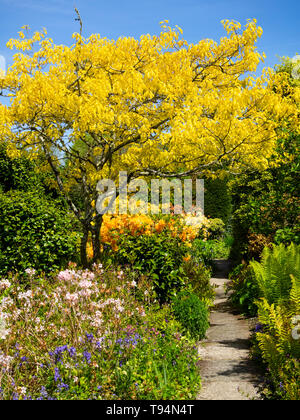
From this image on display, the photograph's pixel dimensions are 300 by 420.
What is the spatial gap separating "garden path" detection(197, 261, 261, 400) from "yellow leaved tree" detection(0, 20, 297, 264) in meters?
3.16

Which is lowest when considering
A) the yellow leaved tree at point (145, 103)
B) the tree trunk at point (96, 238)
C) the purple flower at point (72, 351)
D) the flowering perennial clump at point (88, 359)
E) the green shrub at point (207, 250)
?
the green shrub at point (207, 250)

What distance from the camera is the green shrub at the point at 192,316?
616 cm

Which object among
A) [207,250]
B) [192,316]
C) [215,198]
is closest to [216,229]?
[215,198]

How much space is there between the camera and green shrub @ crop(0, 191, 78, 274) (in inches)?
292

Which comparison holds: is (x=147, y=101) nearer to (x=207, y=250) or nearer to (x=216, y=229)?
(x=207, y=250)

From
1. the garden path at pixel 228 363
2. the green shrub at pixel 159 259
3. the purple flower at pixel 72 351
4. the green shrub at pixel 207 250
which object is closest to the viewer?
the purple flower at pixel 72 351

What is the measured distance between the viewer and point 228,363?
5117mm

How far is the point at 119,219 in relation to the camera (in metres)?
8.20

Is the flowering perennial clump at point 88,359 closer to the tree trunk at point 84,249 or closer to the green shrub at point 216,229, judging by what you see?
the tree trunk at point 84,249

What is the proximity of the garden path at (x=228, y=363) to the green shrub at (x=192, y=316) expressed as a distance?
20cm

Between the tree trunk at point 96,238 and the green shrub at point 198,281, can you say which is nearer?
the green shrub at point 198,281

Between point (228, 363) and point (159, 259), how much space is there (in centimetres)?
236

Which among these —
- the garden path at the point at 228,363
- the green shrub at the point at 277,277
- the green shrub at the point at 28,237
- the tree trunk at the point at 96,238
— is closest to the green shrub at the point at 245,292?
the garden path at the point at 228,363

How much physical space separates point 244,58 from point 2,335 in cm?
798
